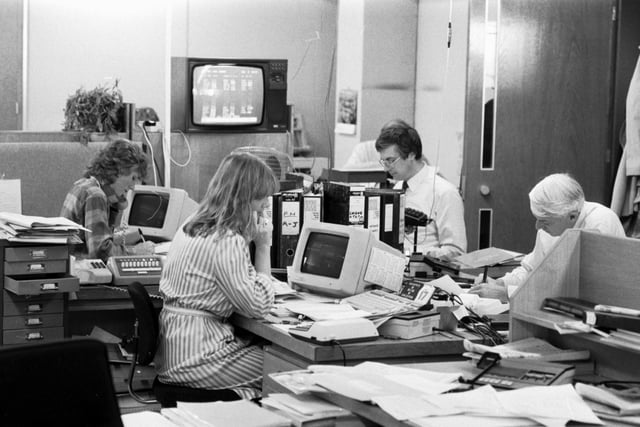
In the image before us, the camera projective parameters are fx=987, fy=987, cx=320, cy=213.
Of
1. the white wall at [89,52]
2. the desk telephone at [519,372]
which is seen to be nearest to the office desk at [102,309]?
the desk telephone at [519,372]

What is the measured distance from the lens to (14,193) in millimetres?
5793

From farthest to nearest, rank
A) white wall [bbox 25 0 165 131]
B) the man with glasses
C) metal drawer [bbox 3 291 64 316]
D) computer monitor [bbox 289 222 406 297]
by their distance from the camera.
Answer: white wall [bbox 25 0 165 131] < the man with glasses < metal drawer [bbox 3 291 64 316] < computer monitor [bbox 289 222 406 297]

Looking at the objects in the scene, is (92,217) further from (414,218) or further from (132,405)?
(414,218)

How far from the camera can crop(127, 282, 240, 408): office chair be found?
11.7 feet

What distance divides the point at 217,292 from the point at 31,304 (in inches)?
44.3

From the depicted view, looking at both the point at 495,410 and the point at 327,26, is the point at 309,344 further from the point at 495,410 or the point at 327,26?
the point at 327,26

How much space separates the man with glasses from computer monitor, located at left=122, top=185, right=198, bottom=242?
1307mm

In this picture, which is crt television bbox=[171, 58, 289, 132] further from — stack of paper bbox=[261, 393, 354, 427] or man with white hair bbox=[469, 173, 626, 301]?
stack of paper bbox=[261, 393, 354, 427]

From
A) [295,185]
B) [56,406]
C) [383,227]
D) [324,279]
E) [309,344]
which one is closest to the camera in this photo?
[56,406]

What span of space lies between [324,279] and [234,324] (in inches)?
16.0

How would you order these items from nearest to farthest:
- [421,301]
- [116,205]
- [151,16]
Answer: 1. [421,301]
2. [116,205]
3. [151,16]

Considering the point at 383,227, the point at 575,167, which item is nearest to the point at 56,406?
the point at 383,227

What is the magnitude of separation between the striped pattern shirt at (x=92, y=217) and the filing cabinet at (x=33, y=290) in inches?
22.4

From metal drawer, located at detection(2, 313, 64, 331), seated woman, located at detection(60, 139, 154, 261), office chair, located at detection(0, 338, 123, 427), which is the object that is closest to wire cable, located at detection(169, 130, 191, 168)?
seated woman, located at detection(60, 139, 154, 261)
